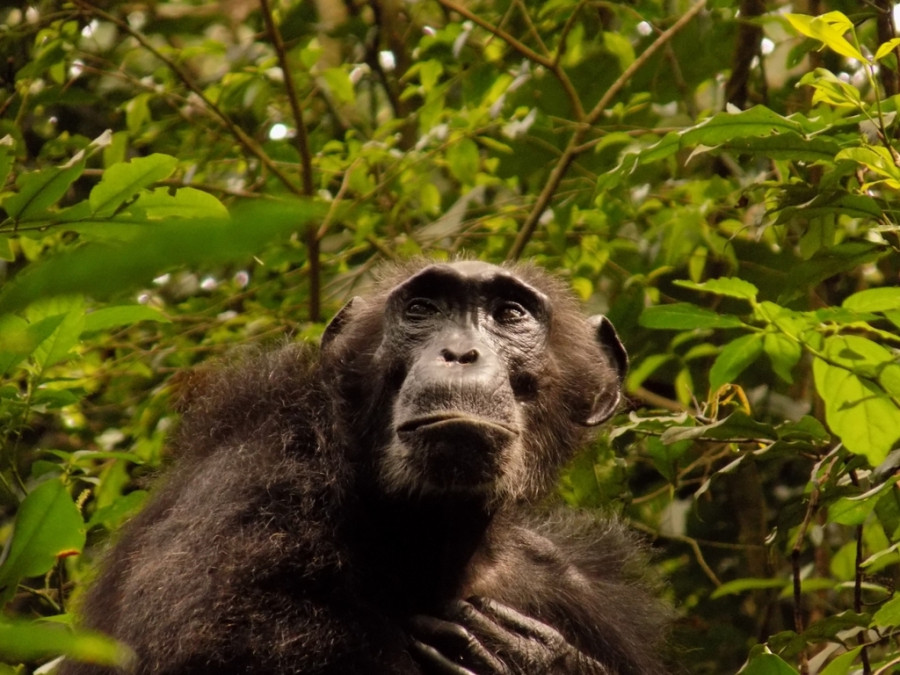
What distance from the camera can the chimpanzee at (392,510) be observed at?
297 centimetres

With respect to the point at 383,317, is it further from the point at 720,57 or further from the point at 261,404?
the point at 720,57

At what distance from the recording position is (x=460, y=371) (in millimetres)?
3178

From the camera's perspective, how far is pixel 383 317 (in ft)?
12.6

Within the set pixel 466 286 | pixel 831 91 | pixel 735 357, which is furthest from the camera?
pixel 466 286

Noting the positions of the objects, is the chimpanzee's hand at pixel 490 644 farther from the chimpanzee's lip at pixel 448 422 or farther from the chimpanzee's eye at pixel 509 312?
the chimpanzee's eye at pixel 509 312

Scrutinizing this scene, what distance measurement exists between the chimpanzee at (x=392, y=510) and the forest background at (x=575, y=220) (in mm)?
334

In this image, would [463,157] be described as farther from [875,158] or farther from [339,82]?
[875,158]

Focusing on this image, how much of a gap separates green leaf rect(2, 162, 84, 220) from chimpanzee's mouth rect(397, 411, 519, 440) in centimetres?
126

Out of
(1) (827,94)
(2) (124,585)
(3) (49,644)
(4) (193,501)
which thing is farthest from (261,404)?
(3) (49,644)

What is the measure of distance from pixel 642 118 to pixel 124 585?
3.53 metres

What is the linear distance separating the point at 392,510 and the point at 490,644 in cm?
50

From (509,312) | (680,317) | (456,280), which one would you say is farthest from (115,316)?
(680,317)

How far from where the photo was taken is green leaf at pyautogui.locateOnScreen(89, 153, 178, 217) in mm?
2322

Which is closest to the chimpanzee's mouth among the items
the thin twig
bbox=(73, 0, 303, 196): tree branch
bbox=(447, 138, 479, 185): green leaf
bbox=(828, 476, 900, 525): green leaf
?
bbox=(828, 476, 900, 525): green leaf
